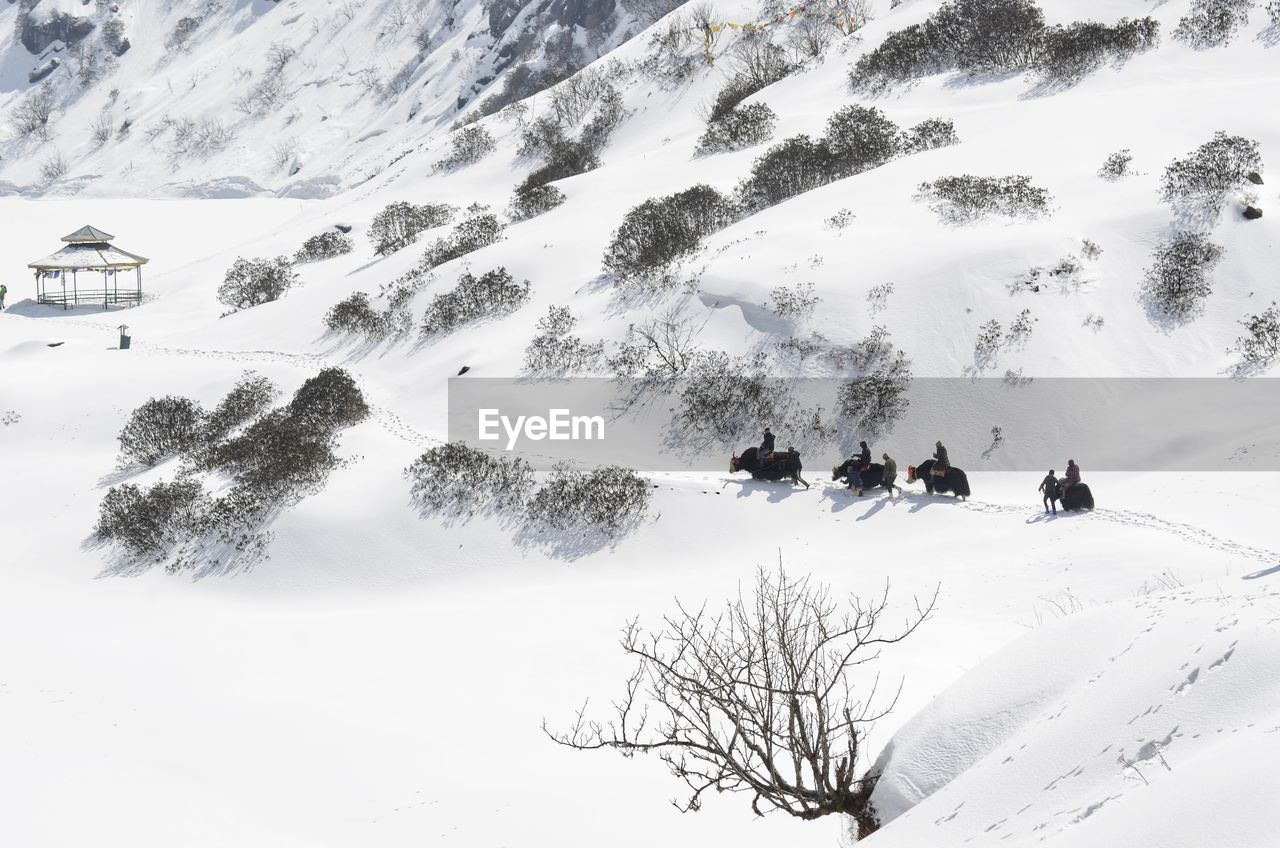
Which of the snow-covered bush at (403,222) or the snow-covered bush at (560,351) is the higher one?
the snow-covered bush at (403,222)

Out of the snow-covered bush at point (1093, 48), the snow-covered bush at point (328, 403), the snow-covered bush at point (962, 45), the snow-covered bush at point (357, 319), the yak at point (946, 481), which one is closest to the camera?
the yak at point (946, 481)

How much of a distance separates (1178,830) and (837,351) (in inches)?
810

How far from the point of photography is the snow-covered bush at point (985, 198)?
97.1ft

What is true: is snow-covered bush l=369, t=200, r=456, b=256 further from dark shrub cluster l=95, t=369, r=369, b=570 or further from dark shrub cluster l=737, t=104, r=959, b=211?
dark shrub cluster l=95, t=369, r=369, b=570

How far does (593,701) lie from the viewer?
1415cm

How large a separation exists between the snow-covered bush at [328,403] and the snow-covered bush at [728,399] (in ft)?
29.3

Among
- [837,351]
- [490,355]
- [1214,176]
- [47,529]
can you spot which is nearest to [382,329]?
[490,355]

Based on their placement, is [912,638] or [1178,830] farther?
[912,638]

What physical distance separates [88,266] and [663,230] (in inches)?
1143

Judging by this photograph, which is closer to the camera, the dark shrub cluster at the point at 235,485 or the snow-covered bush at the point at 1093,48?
the dark shrub cluster at the point at 235,485

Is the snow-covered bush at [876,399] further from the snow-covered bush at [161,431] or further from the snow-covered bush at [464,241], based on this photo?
the snow-covered bush at [464,241]

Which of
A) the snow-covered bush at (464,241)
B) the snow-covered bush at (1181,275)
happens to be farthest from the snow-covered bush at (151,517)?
the snow-covered bush at (1181,275)

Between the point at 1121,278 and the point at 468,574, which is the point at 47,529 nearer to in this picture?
A: the point at 468,574

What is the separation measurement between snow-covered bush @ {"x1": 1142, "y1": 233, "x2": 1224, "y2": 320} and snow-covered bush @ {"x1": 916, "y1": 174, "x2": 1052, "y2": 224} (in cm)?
391
